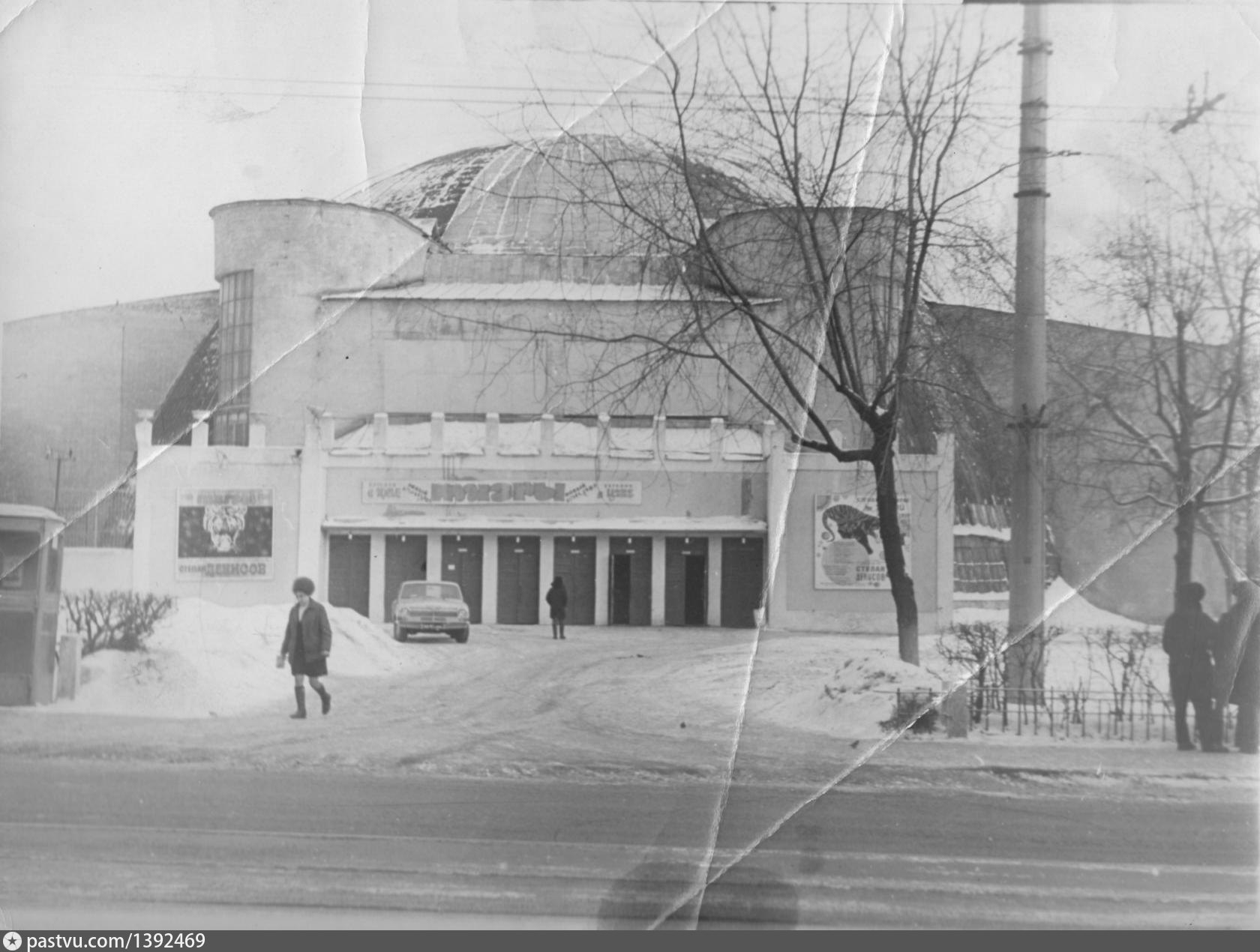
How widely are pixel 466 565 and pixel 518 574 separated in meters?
0.14

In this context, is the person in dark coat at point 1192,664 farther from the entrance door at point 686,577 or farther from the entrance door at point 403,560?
the entrance door at point 403,560

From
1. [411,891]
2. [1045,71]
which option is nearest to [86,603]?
[411,891]

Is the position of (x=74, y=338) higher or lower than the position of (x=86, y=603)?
higher

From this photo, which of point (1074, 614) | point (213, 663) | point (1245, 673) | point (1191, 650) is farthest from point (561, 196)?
point (1245, 673)

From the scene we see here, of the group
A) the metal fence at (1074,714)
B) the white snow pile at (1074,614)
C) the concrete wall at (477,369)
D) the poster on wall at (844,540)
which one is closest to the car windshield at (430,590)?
the concrete wall at (477,369)

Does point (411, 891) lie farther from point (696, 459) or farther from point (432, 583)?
point (696, 459)

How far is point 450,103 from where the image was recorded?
3.33 meters

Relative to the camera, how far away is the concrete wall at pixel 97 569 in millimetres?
3252

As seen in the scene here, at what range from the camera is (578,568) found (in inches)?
126

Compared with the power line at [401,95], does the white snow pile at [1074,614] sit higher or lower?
lower

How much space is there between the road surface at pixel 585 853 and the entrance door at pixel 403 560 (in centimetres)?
56

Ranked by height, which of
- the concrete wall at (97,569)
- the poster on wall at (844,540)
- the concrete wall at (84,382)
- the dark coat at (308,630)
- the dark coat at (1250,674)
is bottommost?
the dark coat at (1250,674)

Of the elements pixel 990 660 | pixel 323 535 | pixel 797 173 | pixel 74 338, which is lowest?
pixel 990 660

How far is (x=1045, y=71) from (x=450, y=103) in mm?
1670
